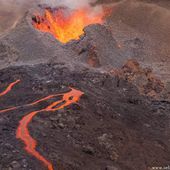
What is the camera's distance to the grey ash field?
29188 millimetres

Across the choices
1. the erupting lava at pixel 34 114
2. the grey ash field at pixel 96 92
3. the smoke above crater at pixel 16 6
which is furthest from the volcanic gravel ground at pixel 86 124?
the smoke above crater at pixel 16 6

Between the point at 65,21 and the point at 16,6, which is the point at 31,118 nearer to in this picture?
the point at 65,21

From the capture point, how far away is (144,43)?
58.8 meters

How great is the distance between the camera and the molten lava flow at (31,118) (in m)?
27.0

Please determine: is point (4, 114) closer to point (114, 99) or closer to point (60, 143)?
point (60, 143)

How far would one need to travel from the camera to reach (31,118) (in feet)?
106

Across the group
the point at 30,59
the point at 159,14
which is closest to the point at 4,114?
the point at 30,59

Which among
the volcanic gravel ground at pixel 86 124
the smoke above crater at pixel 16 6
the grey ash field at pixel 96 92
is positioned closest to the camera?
the volcanic gravel ground at pixel 86 124

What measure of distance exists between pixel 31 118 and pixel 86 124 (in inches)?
154

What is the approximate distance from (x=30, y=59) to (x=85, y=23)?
52.3 feet

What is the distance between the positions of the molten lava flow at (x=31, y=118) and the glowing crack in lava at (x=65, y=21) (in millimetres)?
17904

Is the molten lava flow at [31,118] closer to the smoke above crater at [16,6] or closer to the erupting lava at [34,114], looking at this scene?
the erupting lava at [34,114]

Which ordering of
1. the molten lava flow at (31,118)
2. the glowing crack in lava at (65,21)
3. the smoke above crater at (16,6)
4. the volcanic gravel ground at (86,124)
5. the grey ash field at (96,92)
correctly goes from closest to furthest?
the molten lava flow at (31,118) < the volcanic gravel ground at (86,124) < the grey ash field at (96,92) < the smoke above crater at (16,6) < the glowing crack in lava at (65,21)

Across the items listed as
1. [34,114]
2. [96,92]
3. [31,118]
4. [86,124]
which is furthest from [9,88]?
[86,124]
